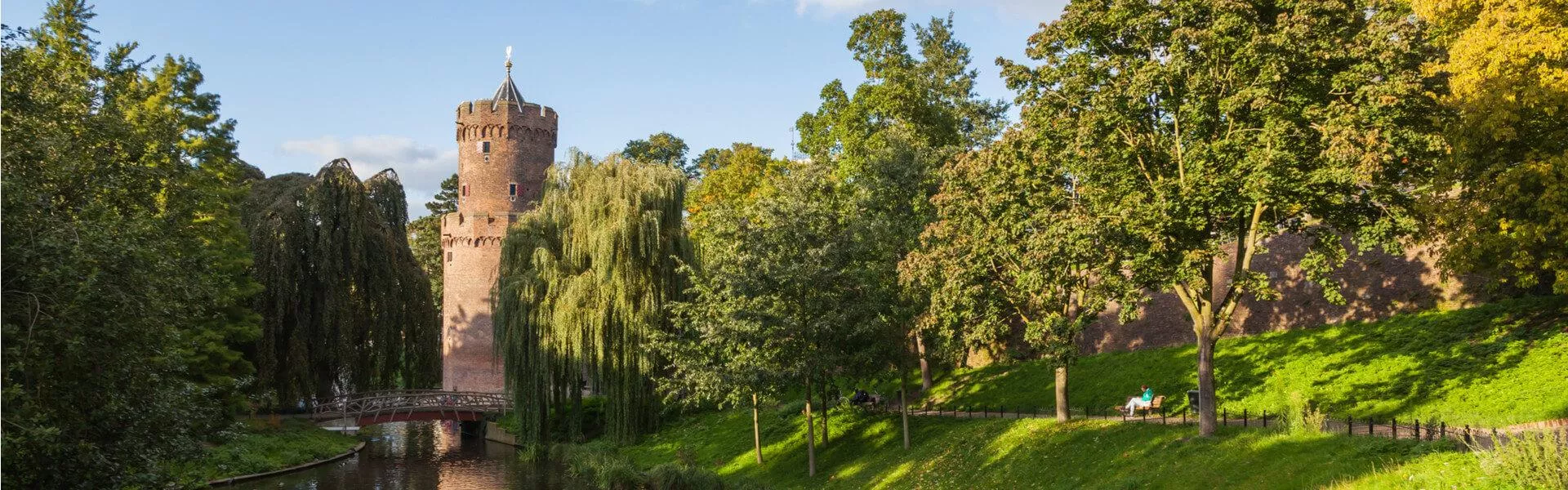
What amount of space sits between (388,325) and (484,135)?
61.5 feet

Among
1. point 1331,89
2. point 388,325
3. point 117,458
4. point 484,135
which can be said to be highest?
point 484,135

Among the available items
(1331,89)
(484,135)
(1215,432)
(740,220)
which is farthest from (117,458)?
(484,135)

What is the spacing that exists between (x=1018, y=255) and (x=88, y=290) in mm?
14384

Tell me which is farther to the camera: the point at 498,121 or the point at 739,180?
the point at 498,121

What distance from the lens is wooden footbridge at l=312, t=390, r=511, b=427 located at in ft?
121

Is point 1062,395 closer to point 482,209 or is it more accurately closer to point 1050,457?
point 1050,457

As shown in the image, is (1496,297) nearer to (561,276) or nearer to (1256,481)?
(1256,481)

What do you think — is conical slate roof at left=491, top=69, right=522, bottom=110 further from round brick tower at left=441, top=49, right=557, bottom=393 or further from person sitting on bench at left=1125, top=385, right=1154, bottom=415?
person sitting on bench at left=1125, top=385, right=1154, bottom=415

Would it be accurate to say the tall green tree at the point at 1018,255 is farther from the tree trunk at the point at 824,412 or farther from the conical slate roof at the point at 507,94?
the conical slate roof at the point at 507,94

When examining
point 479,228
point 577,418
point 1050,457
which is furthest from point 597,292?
point 479,228

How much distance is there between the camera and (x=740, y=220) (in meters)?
26.5

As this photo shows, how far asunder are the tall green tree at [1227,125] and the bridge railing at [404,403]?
26.6 metres

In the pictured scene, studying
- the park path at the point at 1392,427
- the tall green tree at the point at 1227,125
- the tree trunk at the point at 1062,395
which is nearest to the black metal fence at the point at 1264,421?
the park path at the point at 1392,427

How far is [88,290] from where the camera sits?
12.5m
